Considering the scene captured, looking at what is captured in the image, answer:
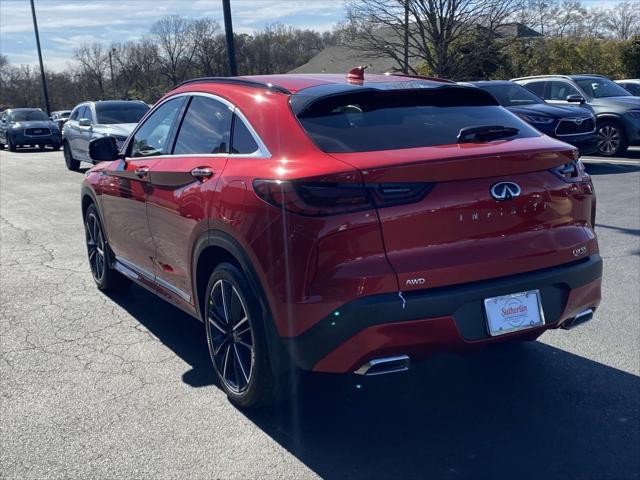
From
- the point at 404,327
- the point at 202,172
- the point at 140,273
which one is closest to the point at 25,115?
the point at 140,273

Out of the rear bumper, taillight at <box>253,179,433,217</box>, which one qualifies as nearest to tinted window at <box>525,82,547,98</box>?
the rear bumper

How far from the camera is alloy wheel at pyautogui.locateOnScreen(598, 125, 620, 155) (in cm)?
1515

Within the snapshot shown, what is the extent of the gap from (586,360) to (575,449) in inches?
46.8

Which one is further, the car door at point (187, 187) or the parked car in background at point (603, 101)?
the parked car in background at point (603, 101)

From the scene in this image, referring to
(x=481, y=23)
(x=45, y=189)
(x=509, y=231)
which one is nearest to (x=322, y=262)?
(x=509, y=231)

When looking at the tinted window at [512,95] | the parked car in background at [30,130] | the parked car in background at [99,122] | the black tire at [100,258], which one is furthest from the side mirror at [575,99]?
the parked car in background at [30,130]

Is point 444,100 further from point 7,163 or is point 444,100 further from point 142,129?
point 7,163

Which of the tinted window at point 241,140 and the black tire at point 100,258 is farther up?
the tinted window at point 241,140

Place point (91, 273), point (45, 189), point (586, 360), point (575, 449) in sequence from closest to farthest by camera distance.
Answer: point (575, 449)
point (586, 360)
point (91, 273)
point (45, 189)

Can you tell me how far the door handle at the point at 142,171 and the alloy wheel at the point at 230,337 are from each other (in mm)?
1240

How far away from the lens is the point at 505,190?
3.37m

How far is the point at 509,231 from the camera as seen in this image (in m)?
3.37

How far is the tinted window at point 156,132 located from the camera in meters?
4.80

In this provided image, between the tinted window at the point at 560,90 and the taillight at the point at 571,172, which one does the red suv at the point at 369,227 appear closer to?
the taillight at the point at 571,172
